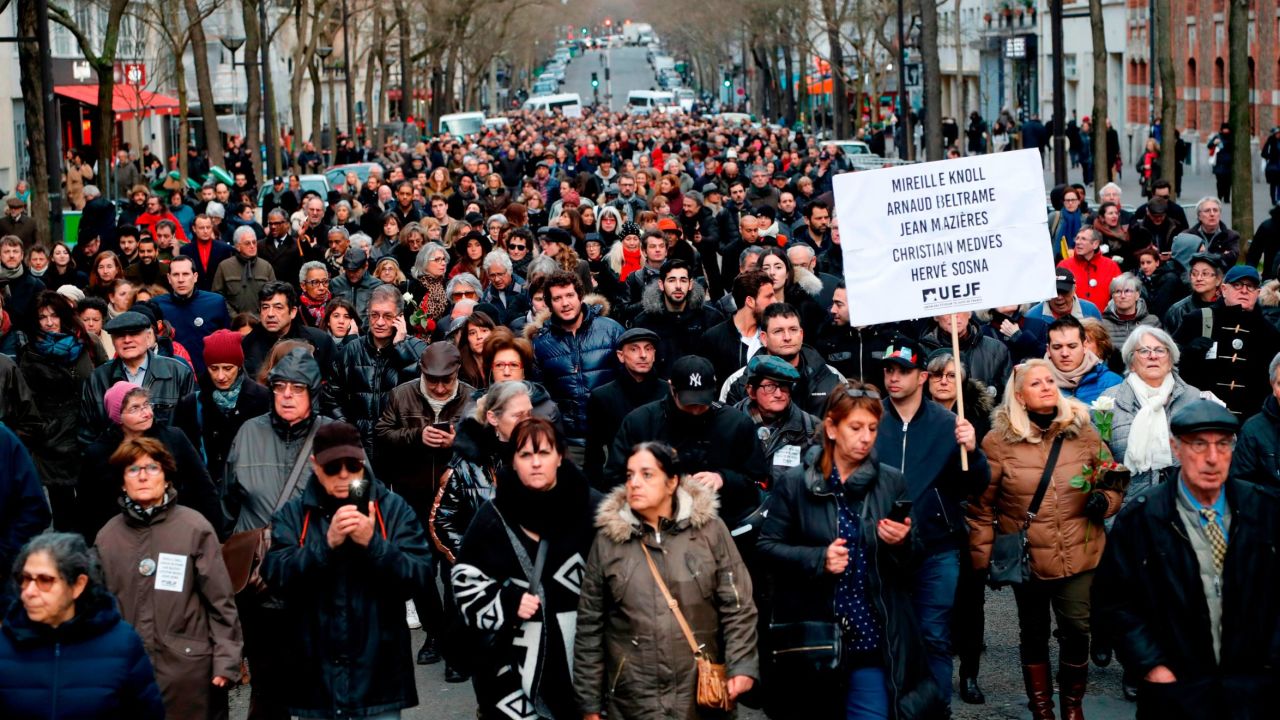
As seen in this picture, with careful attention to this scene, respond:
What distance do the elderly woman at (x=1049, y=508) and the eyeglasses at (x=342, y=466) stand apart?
2821 millimetres

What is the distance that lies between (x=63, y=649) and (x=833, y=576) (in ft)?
8.45

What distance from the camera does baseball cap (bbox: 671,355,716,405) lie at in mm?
7723

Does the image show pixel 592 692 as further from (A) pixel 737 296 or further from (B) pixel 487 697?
(A) pixel 737 296

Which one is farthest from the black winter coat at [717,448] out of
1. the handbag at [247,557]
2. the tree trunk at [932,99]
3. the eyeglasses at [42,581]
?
the tree trunk at [932,99]

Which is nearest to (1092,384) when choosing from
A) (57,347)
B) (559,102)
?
(57,347)

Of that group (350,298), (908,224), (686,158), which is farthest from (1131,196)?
(908,224)

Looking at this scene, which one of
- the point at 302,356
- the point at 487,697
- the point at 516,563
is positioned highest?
the point at 302,356

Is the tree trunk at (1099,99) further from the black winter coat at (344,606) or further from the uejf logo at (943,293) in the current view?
the black winter coat at (344,606)

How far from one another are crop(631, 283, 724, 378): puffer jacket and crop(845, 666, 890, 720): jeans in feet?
15.5

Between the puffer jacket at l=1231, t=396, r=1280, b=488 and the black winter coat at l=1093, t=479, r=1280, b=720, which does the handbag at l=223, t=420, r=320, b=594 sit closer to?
the black winter coat at l=1093, t=479, r=1280, b=720

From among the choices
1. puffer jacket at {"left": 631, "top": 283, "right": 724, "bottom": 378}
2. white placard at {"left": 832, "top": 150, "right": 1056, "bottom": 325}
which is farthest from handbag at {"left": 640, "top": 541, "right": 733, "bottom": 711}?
puffer jacket at {"left": 631, "top": 283, "right": 724, "bottom": 378}

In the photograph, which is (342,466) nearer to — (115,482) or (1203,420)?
(115,482)

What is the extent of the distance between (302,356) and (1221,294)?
6.06 m

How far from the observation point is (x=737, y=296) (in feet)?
37.6
